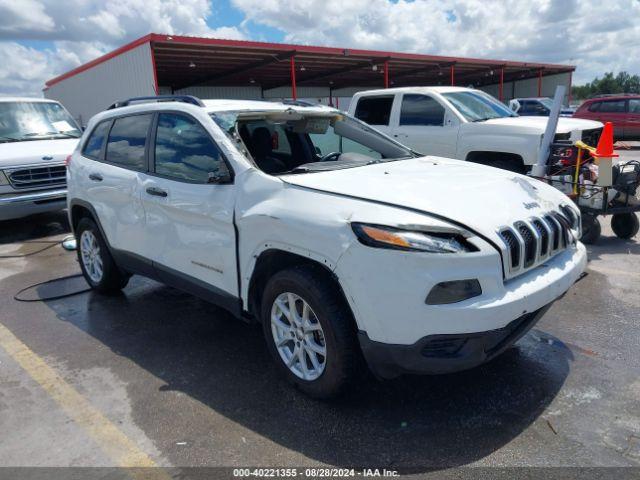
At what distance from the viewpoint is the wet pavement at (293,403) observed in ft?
8.68

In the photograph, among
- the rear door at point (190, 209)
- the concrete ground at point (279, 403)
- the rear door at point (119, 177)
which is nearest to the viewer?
the concrete ground at point (279, 403)

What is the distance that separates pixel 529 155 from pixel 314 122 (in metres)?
4.18

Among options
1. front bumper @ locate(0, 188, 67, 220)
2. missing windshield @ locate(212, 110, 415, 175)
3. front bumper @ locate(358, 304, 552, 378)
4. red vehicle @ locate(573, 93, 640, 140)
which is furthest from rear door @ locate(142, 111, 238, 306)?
red vehicle @ locate(573, 93, 640, 140)

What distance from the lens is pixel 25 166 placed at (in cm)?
793

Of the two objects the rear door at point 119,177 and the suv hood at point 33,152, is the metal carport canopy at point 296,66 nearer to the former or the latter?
the suv hood at point 33,152

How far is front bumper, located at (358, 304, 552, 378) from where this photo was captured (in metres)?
2.55

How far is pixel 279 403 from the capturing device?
10.2 feet

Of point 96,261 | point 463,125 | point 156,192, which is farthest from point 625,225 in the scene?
point 96,261

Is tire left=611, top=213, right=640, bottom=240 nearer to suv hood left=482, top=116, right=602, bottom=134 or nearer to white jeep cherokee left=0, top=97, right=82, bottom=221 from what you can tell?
suv hood left=482, top=116, right=602, bottom=134

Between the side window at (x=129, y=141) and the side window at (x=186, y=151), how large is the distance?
23 cm

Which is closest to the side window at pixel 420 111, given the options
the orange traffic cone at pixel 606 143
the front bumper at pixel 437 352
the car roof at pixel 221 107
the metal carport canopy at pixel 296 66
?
the orange traffic cone at pixel 606 143

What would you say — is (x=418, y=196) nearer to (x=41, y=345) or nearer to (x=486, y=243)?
(x=486, y=243)

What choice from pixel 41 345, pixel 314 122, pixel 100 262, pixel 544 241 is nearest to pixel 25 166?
pixel 100 262

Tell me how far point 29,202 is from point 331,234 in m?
6.85
